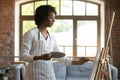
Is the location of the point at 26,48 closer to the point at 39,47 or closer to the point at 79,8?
the point at 39,47

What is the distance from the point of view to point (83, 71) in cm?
641

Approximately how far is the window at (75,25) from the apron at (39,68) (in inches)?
189

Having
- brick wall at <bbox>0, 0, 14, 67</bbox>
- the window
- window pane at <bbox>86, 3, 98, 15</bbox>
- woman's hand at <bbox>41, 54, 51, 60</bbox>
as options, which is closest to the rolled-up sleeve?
woman's hand at <bbox>41, 54, 51, 60</bbox>

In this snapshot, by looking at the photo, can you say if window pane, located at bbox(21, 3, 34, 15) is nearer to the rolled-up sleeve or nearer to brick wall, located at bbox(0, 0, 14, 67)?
brick wall, located at bbox(0, 0, 14, 67)

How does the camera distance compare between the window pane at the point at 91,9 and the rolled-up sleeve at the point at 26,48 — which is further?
the window pane at the point at 91,9

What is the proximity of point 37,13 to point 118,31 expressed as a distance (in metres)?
4.64

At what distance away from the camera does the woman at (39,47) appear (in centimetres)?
235

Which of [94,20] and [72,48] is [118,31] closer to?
[94,20]

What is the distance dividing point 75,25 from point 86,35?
369mm

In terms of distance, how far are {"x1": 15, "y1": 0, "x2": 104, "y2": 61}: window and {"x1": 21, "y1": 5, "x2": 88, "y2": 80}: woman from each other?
475cm

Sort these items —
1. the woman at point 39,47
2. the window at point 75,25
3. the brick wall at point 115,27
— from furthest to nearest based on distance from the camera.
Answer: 1. the window at point 75,25
2. the brick wall at point 115,27
3. the woman at point 39,47

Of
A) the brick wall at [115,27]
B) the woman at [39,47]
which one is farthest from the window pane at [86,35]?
the woman at [39,47]

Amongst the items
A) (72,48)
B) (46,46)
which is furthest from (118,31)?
(46,46)

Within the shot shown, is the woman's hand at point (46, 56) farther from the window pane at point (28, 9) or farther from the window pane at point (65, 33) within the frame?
the window pane at point (28, 9)
